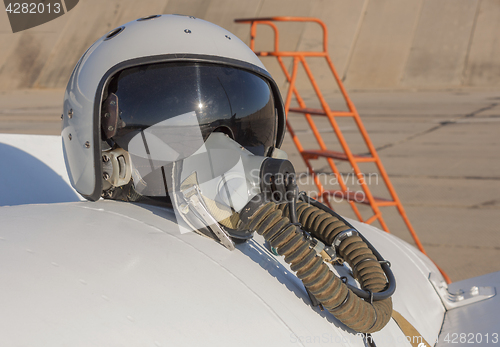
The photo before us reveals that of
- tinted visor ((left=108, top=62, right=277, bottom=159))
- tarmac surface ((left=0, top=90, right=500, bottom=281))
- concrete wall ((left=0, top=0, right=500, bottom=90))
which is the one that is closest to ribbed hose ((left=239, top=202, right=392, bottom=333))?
tinted visor ((left=108, top=62, right=277, bottom=159))

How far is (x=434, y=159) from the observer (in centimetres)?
697

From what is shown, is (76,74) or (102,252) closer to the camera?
(102,252)

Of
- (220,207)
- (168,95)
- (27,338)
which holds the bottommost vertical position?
(220,207)

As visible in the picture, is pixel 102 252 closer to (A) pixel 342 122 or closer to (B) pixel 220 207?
(B) pixel 220 207

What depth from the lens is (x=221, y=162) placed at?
144 cm

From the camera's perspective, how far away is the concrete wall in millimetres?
13641

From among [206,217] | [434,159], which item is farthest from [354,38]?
[206,217]

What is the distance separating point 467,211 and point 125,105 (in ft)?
15.1

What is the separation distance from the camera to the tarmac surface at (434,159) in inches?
174

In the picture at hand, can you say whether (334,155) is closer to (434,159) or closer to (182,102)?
(182,102)

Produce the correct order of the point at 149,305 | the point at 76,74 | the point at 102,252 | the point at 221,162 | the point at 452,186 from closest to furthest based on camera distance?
1. the point at 149,305
2. the point at 102,252
3. the point at 221,162
4. the point at 76,74
5. the point at 452,186

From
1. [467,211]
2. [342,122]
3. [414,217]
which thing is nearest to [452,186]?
[467,211]

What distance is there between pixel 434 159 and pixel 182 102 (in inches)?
247

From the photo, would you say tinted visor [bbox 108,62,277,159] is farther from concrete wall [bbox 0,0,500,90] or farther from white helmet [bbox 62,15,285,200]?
concrete wall [bbox 0,0,500,90]
